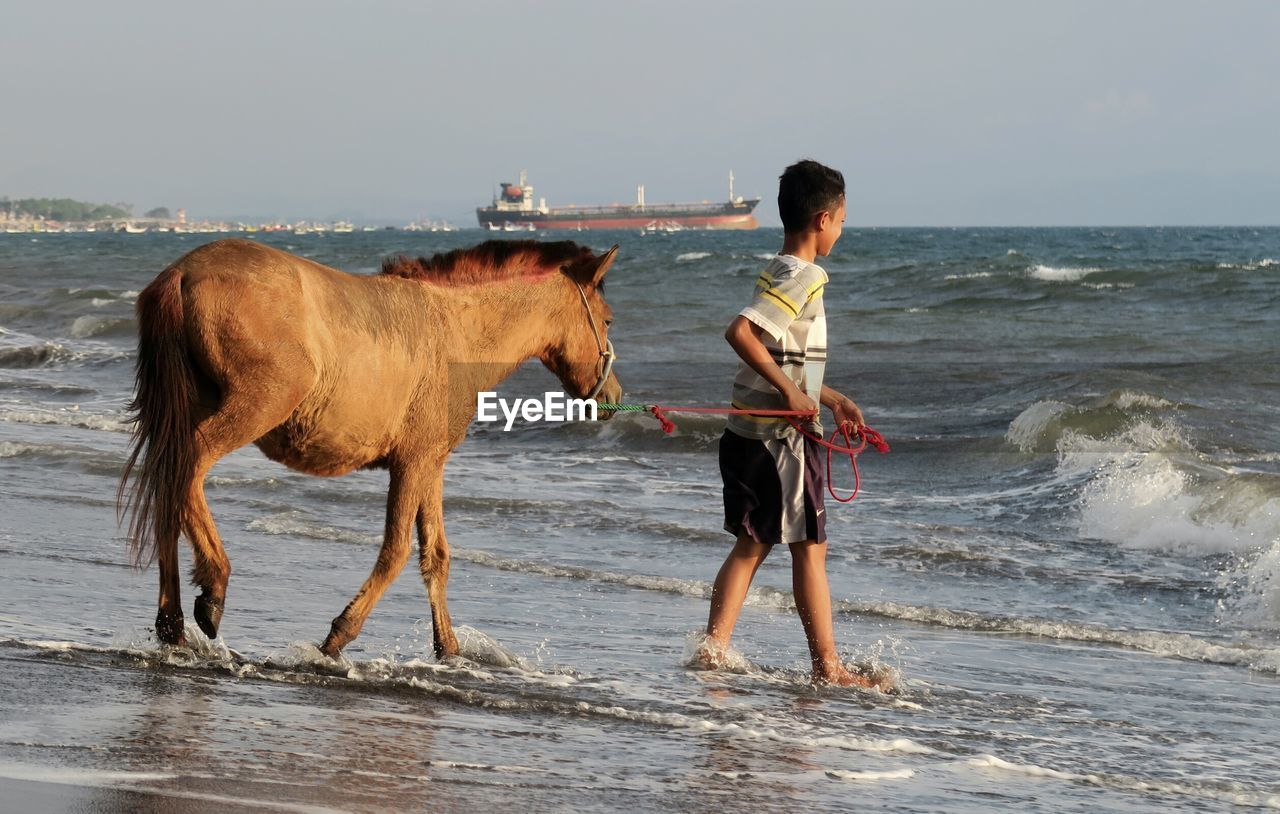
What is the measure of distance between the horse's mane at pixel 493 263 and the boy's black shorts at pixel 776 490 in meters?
1.26

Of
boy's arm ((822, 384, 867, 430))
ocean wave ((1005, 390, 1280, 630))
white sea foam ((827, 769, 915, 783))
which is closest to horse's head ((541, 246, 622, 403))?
boy's arm ((822, 384, 867, 430))

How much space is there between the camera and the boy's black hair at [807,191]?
5680 millimetres

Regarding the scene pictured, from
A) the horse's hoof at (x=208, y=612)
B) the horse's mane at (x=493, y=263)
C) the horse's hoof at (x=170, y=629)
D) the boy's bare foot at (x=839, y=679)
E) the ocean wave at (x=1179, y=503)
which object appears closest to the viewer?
the horse's hoof at (x=208, y=612)

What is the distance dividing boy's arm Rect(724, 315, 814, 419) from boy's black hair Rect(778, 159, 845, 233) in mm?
465

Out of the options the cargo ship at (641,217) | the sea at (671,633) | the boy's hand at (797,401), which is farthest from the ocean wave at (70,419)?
the cargo ship at (641,217)

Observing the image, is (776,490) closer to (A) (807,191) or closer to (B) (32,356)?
(A) (807,191)

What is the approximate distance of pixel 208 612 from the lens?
17.1 ft

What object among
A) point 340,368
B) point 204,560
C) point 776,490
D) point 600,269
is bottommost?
point 204,560

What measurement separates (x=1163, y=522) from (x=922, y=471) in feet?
10.6

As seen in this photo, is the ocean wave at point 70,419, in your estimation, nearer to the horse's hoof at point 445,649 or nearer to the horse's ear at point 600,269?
the horse's ear at point 600,269

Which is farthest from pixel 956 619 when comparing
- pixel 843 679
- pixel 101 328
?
pixel 101 328

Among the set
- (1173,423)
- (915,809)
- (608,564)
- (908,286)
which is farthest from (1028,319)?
(915,809)

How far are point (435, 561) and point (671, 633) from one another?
4.27 ft

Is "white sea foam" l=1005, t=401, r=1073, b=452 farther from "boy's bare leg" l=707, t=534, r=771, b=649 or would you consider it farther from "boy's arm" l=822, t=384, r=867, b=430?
"boy's bare leg" l=707, t=534, r=771, b=649
